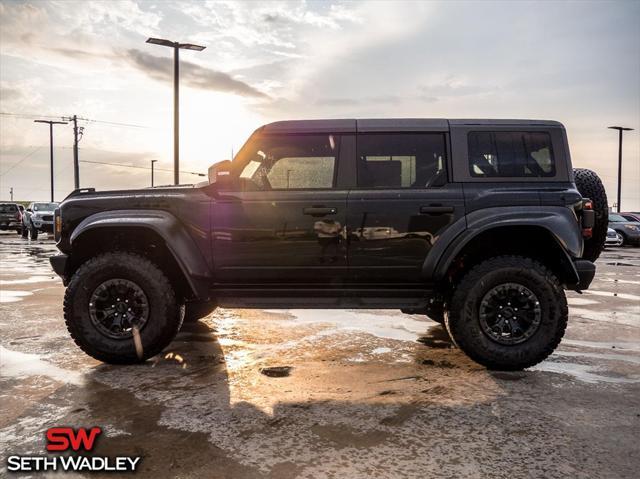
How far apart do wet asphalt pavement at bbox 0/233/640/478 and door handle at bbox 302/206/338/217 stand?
49.8 inches

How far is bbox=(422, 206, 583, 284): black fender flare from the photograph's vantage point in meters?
4.41

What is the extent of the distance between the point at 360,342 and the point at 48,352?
2.89 metres

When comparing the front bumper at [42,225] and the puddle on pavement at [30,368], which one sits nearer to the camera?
the puddle on pavement at [30,368]

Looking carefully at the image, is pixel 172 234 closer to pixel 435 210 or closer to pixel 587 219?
pixel 435 210

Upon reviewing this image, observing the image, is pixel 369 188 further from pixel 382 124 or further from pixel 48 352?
pixel 48 352

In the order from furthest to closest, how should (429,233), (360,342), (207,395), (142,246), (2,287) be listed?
1. (2,287)
2. (360,342)
3. (142,246)
4. (429,233)
5. (207,395)

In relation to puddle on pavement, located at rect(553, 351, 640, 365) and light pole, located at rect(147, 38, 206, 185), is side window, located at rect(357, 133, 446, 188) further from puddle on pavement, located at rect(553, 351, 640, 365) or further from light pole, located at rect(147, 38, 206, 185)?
light pole, located at rect(147, 38, 206, 185)

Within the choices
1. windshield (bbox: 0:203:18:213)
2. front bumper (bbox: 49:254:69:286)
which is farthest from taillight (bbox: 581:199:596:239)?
windshield (bbox: 0:203:18:213)

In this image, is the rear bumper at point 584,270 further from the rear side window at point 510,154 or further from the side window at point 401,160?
the side window at point 401,160

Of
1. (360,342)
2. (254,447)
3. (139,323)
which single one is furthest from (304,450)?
(360,342)

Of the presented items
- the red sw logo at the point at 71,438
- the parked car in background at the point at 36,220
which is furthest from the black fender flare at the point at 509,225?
the parked car in background at the point at 36,220

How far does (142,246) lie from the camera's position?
485 centimetres

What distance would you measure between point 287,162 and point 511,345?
7.84 feet

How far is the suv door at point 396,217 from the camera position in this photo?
176 inches
